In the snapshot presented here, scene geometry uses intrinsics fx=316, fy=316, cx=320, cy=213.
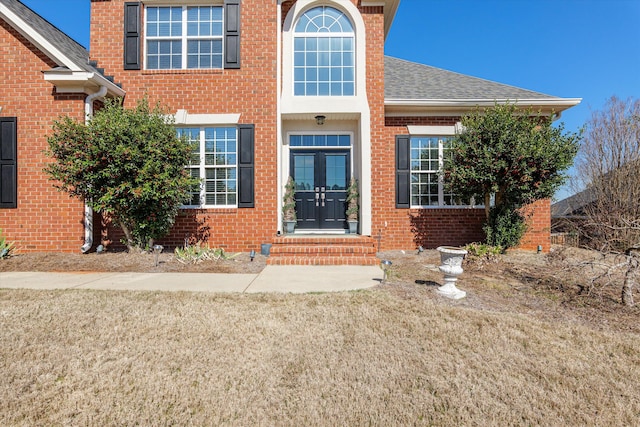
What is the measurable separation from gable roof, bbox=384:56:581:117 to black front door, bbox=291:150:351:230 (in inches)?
84.5

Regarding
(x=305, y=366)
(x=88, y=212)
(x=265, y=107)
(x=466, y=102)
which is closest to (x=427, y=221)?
(x=466, y=102)

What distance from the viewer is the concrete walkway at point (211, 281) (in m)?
4.83

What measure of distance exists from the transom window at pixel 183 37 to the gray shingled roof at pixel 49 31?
1.54 m

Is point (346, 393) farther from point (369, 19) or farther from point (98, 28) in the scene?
point (98, 28)

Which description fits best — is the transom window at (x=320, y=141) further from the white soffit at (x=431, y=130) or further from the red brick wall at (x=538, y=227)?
the red brick wall at (x=538, y=227)

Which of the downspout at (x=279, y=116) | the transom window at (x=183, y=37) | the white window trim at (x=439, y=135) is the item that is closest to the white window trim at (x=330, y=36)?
the downspout at (x=279, y=116)

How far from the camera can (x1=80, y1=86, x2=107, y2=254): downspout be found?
729 cm

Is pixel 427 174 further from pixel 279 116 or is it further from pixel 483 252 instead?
pixel 279 116

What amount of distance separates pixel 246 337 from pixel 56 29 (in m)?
11.9

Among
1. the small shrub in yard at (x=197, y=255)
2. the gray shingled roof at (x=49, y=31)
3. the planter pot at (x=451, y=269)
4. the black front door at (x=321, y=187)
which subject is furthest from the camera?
the black front door at (x=321, y=187)

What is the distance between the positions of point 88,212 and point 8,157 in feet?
7.10

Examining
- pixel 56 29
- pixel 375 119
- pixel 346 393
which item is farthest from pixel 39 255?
pixel 375 119

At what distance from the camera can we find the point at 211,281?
529 cm

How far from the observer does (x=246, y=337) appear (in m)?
3.16
